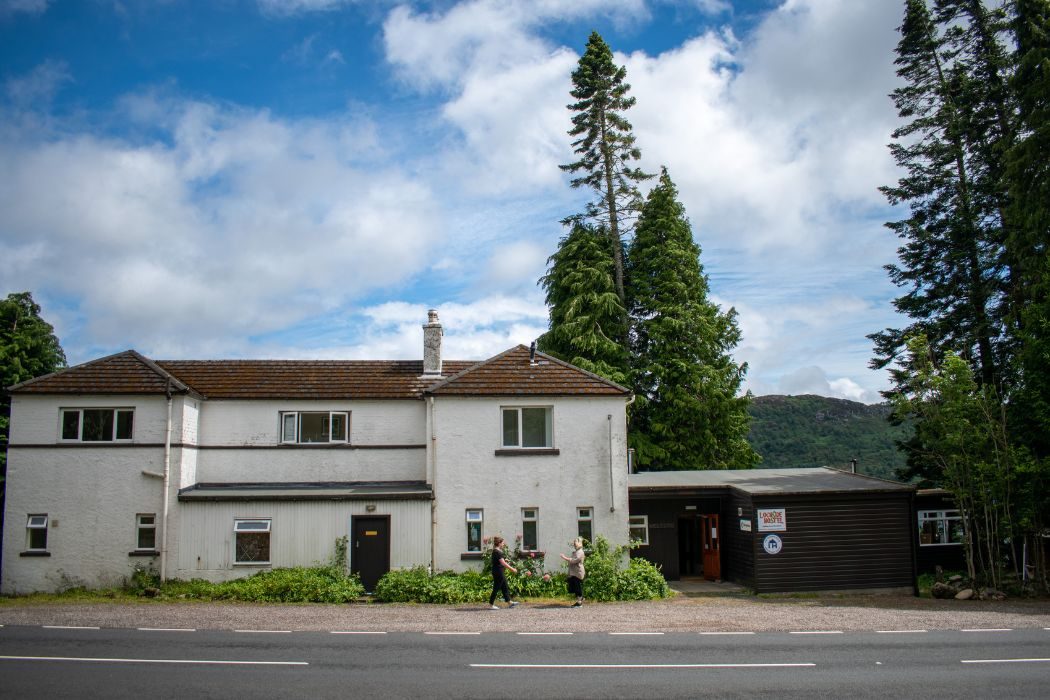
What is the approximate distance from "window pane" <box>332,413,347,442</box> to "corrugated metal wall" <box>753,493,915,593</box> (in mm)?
12292

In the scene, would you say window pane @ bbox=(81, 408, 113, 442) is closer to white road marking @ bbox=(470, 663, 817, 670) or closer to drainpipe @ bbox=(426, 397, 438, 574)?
drainpipe @ bbox=(426, 397, 438, 574)

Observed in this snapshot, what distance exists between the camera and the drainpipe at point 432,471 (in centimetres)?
2177

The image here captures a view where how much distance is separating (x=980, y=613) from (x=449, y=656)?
12939 mm

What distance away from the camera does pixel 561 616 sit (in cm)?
1745

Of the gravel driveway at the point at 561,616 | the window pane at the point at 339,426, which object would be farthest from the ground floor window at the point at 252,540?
the window pane at the point at 339,426

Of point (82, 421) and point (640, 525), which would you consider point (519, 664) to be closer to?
point (640, 525)

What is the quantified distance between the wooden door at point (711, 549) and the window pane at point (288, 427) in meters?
13.7

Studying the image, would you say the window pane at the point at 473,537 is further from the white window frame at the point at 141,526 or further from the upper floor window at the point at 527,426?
the white window frame at the point at 141,526

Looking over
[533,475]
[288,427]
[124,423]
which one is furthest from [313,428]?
[533,475]

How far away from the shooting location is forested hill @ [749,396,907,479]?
193ft

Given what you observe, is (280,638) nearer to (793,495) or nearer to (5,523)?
(5,523)

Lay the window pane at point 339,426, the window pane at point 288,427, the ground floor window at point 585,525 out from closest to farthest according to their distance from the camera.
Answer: the ground floor window at point 585,525 < the window pane at point 288,427 < the window pane at point 339,426

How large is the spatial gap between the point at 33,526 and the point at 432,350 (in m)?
12.1

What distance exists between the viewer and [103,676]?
11109mm
